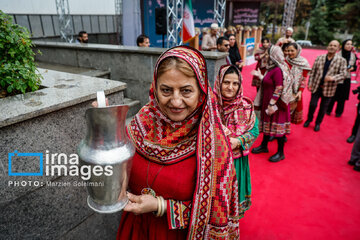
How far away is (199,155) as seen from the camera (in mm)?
1284

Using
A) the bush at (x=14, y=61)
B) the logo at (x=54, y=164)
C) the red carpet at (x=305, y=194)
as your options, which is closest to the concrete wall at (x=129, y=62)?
the red carpet at (x=305, y=194)

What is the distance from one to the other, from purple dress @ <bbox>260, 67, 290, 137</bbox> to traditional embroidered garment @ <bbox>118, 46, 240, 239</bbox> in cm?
278

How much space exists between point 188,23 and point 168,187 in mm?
6312

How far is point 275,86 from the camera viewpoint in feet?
12.5

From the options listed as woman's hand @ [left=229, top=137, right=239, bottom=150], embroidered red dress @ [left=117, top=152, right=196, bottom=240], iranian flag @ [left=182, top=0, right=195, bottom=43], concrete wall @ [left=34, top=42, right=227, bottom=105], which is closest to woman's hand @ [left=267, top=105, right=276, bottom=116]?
concrete wall @ [left=34, top=42, right=227, bottom=105]

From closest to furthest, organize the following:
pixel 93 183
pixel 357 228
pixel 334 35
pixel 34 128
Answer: pixel 93 183, pixel 34 128, pixel 357 228, pixel 334 35

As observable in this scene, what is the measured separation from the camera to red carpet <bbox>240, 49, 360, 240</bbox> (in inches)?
112

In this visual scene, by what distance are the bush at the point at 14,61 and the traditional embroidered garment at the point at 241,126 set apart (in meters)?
1.75

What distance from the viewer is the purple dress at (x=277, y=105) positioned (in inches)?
147

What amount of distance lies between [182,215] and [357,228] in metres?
2.76

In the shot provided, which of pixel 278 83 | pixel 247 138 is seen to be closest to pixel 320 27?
pixel 278 83

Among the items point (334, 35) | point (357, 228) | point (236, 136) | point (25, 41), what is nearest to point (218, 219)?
point (236, 136)

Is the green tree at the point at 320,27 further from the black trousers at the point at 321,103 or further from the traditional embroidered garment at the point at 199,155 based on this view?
the traditional embroidered garment at the point at 199,155

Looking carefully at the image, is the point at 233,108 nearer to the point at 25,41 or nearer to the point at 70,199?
the point at 70,199
